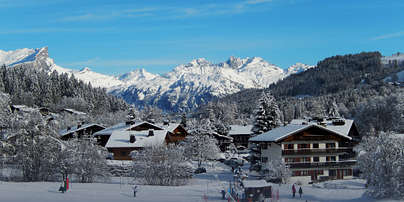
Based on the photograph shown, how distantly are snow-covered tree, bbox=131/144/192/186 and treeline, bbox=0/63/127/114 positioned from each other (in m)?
112

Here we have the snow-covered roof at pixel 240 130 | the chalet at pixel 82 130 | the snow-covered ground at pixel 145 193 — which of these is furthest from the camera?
the snow-covered roof at pixel 240 130

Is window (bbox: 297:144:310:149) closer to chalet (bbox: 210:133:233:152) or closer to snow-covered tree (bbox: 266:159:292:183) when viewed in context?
snow-covered tree (bbox: 266:159:292:183)

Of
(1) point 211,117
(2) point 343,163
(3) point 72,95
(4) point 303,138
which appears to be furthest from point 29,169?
(3) point 72,95

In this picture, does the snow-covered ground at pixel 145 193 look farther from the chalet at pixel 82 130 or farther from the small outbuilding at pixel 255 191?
the chalet at pixel 82 130

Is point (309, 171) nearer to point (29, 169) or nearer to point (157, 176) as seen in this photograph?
point (157, 176)

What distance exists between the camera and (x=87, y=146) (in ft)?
177

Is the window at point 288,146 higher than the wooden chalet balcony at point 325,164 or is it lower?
higher

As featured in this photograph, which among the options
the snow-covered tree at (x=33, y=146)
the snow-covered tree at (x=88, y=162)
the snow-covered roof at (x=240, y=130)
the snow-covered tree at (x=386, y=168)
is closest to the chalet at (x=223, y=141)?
the snow-covered roof at (x=240, y=130)

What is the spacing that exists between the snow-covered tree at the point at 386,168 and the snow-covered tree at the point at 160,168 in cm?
2121

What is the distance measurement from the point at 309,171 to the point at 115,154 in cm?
3089

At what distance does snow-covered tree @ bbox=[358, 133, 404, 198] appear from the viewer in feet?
134

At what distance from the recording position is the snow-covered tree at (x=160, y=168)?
53.2m

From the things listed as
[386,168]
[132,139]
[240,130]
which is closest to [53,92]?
[240,130]

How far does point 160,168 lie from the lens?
5328 cm
